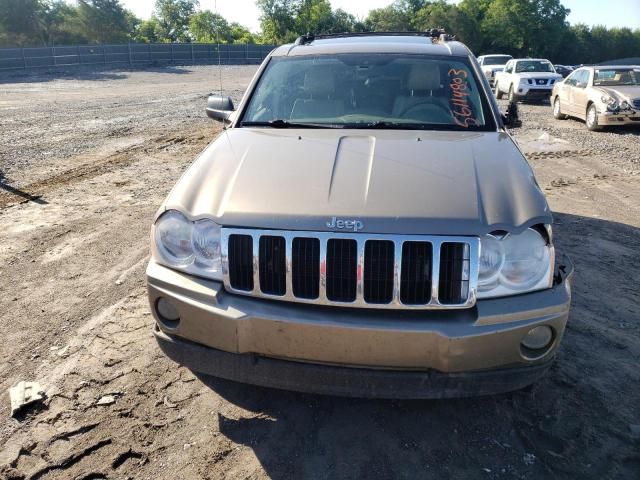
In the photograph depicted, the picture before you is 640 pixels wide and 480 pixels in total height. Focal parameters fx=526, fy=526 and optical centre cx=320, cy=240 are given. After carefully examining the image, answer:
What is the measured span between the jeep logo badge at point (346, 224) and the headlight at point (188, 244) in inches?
22.5

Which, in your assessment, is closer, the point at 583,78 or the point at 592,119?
the point at 592,119

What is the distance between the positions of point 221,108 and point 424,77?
176 centimetres

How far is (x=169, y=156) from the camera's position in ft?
31.3

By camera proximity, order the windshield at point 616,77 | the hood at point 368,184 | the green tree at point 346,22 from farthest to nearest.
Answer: the green tree at point 346,22 < the windshield at point 616,77 < the hood at point 368,184

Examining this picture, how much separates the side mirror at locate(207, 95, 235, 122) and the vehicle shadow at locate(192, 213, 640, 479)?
8.03 feet

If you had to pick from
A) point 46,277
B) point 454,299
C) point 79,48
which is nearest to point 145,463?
point 454,299

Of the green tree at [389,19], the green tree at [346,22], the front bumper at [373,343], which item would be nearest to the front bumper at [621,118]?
the front bumper at [373,343]

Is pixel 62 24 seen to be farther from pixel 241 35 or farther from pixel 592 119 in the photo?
pixel 592 119

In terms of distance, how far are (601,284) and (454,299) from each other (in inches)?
107

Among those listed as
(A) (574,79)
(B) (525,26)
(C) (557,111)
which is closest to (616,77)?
(A) (574,79)

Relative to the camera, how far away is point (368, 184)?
2.69m

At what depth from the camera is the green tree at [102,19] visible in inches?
2457

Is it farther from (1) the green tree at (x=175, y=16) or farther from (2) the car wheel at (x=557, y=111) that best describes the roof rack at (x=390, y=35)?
(1) the green tree at (x=175, y=16)

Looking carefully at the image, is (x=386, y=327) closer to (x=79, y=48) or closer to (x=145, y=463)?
(x=145, y=463)
